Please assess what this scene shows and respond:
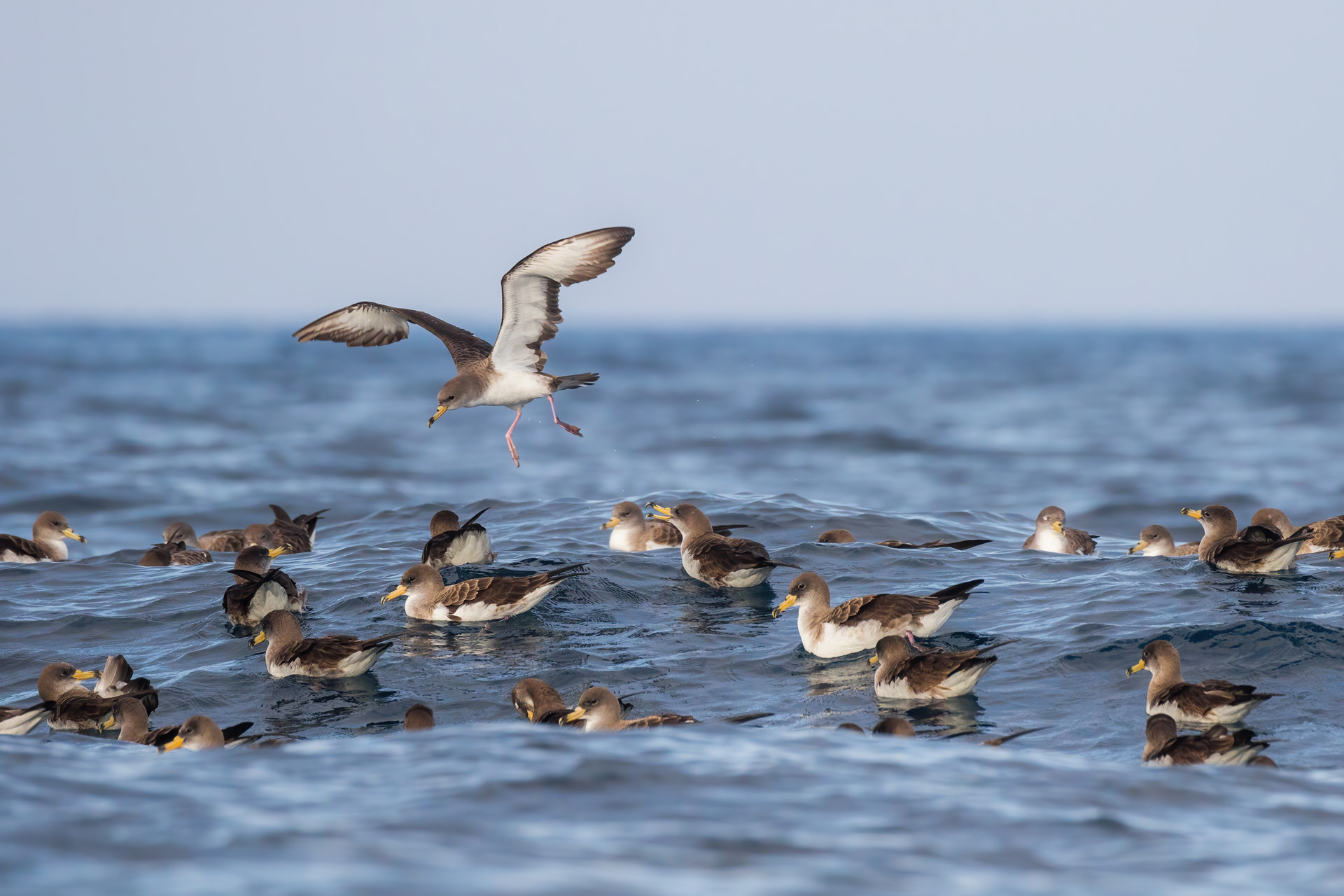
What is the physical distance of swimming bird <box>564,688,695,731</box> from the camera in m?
9.09

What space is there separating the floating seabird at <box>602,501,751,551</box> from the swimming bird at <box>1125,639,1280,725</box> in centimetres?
672

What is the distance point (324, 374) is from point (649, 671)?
60.6 meters

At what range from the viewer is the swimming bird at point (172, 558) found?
15.7 meters

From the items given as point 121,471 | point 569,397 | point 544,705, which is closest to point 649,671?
point 544,705

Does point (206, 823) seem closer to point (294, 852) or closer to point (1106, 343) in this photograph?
point (294, 852)

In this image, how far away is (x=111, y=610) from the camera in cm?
1354

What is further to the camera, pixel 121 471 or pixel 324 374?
pixel 324 374

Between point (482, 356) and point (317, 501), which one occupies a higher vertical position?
point (482, 356)

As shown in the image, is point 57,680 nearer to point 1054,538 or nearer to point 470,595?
point 470,595

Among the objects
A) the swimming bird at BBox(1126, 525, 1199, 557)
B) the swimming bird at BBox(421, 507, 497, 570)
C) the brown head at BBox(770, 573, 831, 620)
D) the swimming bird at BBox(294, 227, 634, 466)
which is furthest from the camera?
the swimming bird at BBox(1126, 525, 1199, 557)

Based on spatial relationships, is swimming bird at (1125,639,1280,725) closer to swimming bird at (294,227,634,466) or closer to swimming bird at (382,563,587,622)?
swimming bird at (382,563,587,622)

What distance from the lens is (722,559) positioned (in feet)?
43.3

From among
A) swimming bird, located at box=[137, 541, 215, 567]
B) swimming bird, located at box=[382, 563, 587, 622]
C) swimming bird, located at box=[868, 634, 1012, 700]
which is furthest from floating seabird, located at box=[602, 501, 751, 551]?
swimming bird, located at box=[868, 634, 1012, 700]

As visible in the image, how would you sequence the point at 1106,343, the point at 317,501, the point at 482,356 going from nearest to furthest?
the point at 482,356 → the point at 317,501 → the point at 1106,343
